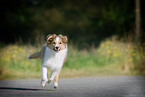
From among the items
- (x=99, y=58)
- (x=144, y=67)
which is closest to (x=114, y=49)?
(x=99, y=58)

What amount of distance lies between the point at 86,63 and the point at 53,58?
765cm

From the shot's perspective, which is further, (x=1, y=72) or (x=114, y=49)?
(x=114, y=49)

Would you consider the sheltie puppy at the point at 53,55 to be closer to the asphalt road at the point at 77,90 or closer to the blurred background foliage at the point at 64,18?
the asphalt road at the point at 77,90

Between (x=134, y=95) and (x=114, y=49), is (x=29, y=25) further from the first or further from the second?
(x=134, y=95)

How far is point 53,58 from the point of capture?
807cm

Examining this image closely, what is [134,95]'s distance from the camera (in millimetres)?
7441

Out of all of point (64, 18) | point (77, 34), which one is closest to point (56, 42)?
point (77, 34)

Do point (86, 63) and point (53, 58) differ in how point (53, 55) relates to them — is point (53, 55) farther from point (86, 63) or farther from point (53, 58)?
point (86, 63)

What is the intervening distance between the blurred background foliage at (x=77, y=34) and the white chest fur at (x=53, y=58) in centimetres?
521

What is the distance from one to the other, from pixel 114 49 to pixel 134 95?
879 cm

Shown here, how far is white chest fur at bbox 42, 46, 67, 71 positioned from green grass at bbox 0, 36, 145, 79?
5.17 metres

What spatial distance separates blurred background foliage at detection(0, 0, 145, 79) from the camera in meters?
14.4

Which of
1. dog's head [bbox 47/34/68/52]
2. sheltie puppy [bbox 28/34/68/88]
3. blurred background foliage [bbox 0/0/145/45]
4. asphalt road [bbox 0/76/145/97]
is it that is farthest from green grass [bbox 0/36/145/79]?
blurred background foliage [bbox 0/0/145/45]

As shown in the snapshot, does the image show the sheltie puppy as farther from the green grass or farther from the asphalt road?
the green grass
